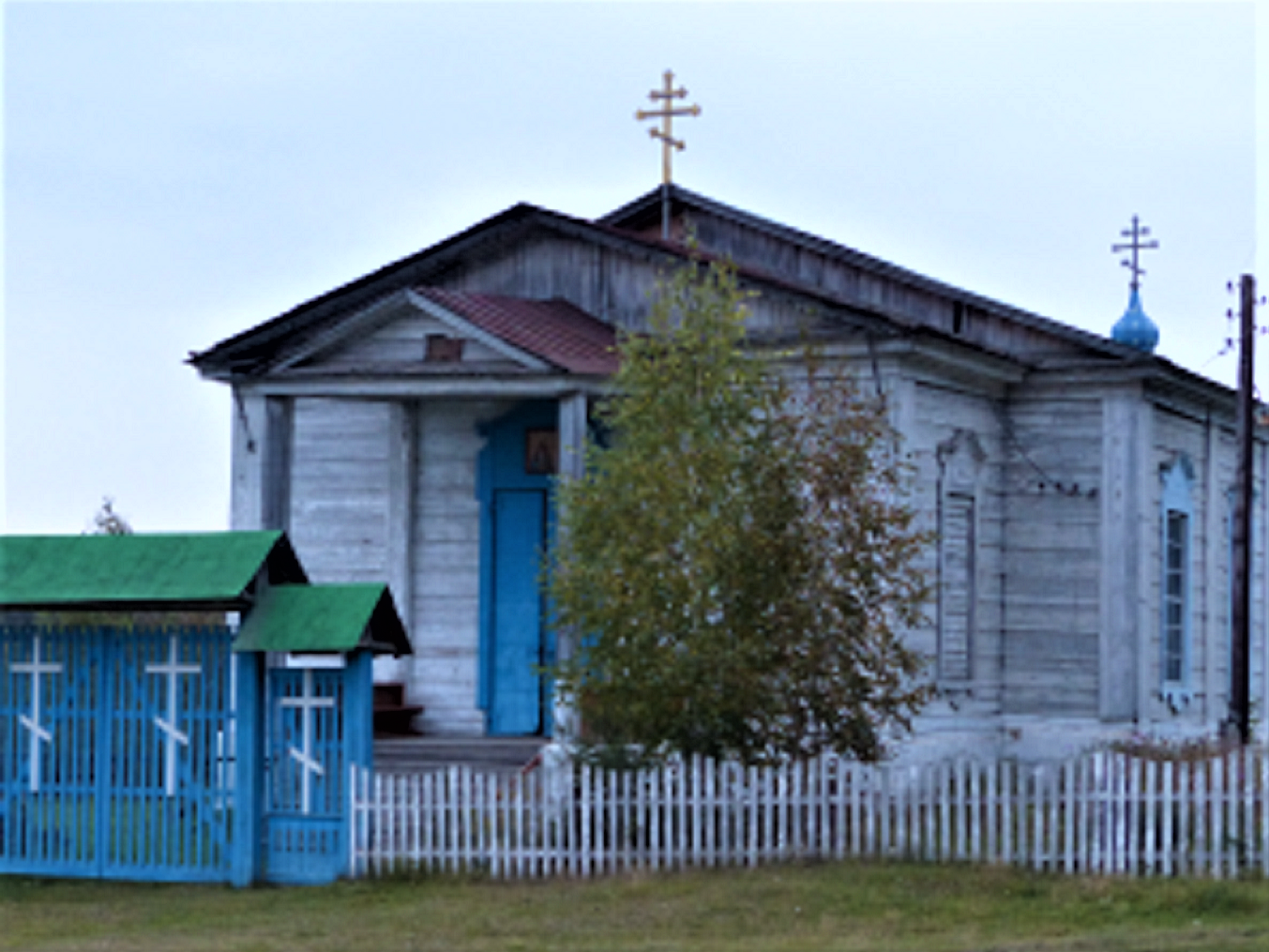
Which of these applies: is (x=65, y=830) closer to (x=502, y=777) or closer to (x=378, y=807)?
(x=378, y=807)

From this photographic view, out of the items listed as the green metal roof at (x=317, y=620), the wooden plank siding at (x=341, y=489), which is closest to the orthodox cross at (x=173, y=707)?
the green metal roof at (x=317, y=620)

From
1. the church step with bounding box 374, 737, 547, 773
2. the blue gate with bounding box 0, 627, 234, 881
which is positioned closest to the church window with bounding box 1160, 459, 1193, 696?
the church step with bounding box 374, 737, 547, 773

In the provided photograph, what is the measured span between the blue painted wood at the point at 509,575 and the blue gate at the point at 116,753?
5.39 m

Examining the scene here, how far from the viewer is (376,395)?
19.7 m

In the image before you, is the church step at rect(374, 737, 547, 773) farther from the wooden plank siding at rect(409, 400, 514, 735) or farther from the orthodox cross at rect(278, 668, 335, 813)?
the orthodox cross at rect(278, 668, 335, 813)

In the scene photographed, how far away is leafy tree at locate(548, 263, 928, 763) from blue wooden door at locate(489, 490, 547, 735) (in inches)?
170

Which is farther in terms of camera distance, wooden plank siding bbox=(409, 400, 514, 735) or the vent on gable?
wooden plank siding bbox=(409, 400, 514, 735)

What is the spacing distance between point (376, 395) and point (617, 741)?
488 centimetres

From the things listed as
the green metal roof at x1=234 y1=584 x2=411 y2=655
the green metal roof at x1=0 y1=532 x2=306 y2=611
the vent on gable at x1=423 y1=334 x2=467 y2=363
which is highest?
the vent on gable at x1=423 y1=334 x2=467 y2=363

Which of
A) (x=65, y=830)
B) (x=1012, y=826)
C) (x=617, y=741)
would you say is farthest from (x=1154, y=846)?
(x=65, y=830)

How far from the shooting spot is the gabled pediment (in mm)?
19172

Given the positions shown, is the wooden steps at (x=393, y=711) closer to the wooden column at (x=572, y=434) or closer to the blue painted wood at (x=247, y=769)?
the wooden column at (x=572, y=434)

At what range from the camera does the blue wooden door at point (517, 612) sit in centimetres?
2097

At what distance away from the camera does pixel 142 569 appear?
15914 millimetres
